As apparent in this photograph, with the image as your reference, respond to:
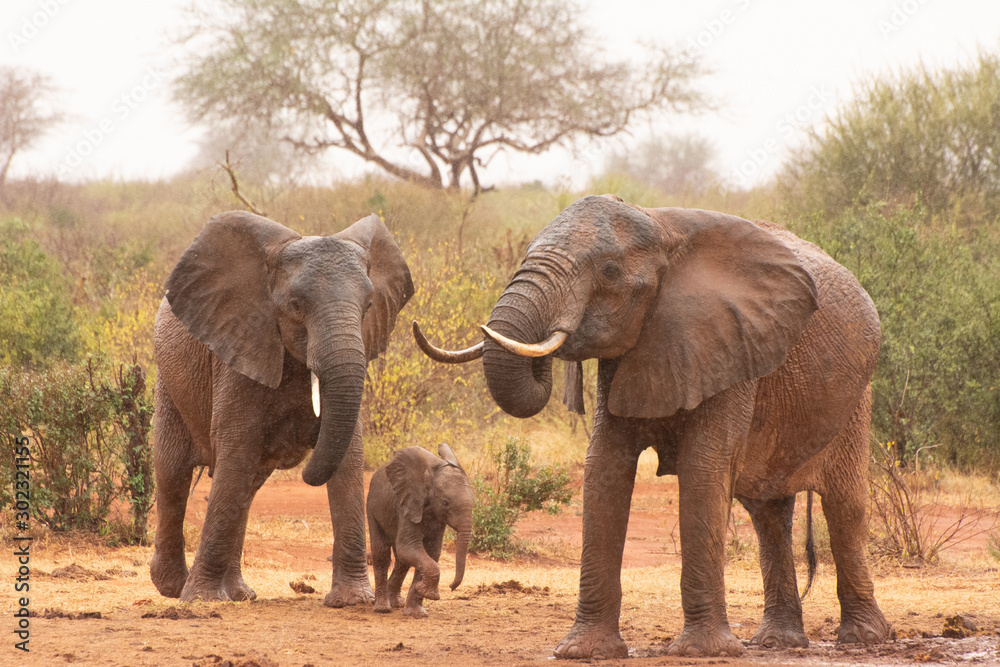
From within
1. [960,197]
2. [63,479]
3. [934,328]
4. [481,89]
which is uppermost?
[481,89]

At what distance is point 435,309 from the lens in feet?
52.2

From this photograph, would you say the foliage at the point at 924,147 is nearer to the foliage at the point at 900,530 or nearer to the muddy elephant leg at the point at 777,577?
the foliage at the point at 900,530

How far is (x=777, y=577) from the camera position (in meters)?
7.09

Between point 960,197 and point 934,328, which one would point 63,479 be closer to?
point 934,328

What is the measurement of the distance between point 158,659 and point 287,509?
8015 millimetres

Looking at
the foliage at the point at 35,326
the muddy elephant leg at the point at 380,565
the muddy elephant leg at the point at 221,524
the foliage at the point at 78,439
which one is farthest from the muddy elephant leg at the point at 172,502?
the foliage at the point at 35,326

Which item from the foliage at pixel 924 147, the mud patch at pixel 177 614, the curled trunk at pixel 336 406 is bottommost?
the mud patch at pixel 177 614

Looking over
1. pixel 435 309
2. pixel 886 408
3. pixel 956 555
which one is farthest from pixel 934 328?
pixel 435 309

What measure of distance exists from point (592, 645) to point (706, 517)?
86 centimetres

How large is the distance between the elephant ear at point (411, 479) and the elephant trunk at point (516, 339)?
2111mm

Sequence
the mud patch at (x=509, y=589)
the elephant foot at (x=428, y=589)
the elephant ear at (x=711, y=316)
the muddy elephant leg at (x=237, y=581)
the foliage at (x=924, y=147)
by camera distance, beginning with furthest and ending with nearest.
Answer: the foliage at (x=924, y=147) → the mud patch at (x=509, y=589) → the muddy elephant leg at (x=237, y=581) → the elephant foot at (x=428, y=589) → the elephant ear at (x=711, y=316)

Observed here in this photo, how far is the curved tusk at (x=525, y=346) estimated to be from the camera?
195 inches

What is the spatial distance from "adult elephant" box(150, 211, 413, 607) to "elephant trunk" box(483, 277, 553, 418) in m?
1.67

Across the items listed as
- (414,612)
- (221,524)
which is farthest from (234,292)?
(414,612)
